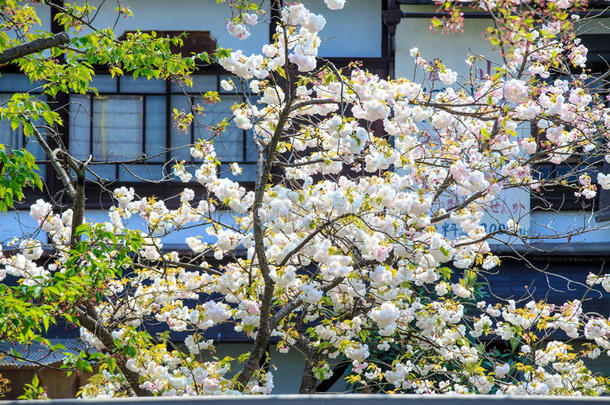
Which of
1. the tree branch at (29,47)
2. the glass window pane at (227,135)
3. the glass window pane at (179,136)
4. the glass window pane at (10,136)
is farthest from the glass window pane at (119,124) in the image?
the tree branch at (29,47)

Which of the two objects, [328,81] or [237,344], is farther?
[237,344]

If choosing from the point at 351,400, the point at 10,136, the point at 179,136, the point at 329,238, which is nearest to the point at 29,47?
the point at 329,238

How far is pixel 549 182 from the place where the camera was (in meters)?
7.61

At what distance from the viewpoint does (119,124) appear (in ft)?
39.1

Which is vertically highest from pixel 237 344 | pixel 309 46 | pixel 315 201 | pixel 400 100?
pixel 309 46

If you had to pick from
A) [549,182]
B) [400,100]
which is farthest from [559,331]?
[400,100]

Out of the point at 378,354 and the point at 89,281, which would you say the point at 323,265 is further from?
the point at 378,354

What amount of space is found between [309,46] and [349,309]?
257cm

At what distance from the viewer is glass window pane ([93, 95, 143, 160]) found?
468 inches

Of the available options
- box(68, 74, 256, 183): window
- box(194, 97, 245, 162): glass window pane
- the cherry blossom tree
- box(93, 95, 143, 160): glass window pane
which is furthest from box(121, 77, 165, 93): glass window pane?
the cherry blossom tree

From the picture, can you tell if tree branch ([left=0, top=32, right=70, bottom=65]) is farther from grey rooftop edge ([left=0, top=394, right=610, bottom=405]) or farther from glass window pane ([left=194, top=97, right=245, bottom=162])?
glass window pane ([left=194, top=97, right=245, bottom=162])

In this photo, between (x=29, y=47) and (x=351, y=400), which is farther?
(x=29, y=47)

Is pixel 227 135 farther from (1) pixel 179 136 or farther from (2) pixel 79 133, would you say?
(2) pixel 79 133

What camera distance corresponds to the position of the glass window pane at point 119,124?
39.0 ft
